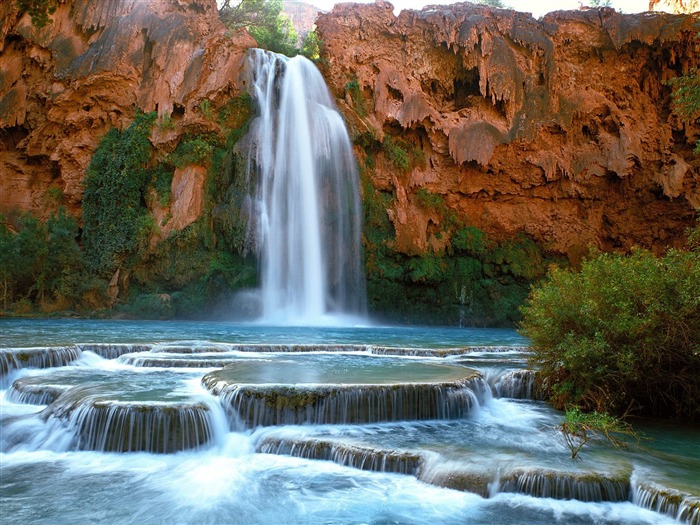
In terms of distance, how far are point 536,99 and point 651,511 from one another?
Answer: 28.1 meters

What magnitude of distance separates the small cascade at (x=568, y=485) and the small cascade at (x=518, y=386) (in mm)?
4525

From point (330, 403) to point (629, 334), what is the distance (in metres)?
4.50

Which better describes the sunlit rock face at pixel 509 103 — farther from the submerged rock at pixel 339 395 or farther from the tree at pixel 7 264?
the submerged rock at pixel 339 395

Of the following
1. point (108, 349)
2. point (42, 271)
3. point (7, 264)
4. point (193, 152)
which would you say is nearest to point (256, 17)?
point (193, 152)

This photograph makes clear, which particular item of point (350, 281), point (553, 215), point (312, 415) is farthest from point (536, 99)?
point (312, 415)

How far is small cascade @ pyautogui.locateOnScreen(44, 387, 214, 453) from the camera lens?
283 inches

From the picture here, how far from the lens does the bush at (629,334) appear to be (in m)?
8.29

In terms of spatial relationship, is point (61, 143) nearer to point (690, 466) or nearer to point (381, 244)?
point (381, 244)

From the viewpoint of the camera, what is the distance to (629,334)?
8438mm

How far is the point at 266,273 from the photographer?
26.9 meters

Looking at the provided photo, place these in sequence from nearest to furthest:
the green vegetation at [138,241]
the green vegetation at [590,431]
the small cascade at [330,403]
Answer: the green vegetation at [590,431]
the small cascade at [330,403]
the green vegetation at [138,241]

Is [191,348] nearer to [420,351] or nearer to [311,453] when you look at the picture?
[420,351]

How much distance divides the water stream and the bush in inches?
26.6

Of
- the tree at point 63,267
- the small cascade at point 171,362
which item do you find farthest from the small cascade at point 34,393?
the tree at point 63,267
